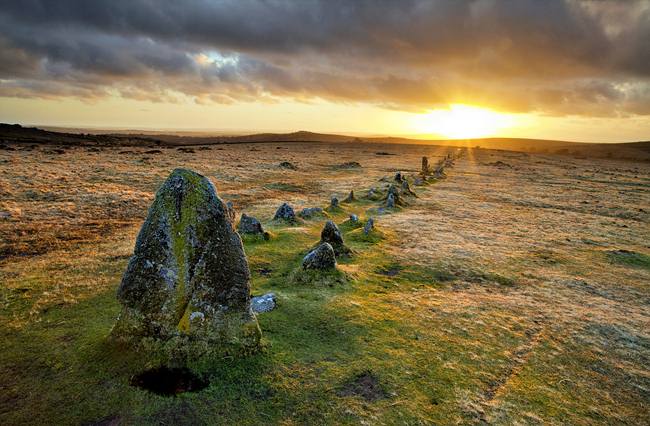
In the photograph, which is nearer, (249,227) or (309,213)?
(249,227)

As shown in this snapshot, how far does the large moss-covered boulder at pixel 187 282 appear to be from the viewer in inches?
327

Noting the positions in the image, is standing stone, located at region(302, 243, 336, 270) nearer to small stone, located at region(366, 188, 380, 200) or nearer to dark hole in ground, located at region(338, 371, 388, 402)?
dark hole in ground, located at region(338, 371, 388, 402)

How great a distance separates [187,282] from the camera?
8484 millimetres

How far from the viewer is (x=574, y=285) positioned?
1455 cm

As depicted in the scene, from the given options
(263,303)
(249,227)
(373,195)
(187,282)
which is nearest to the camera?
(187,282)

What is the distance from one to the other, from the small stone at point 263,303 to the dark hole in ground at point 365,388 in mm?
3568

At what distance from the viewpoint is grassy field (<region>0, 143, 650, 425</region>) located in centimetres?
731

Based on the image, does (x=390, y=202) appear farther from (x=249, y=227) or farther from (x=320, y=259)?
(x=320, y=259)

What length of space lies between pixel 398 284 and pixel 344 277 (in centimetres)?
202

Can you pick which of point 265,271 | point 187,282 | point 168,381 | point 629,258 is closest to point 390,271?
point 265,271

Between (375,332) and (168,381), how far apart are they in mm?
5092

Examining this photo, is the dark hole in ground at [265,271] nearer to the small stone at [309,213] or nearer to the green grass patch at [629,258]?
the small stone at [309,213]

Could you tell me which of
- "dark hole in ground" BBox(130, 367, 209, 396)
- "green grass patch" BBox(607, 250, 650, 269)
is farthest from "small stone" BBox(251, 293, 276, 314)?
"green grass patch" BBox(607, 250, 650, 269)

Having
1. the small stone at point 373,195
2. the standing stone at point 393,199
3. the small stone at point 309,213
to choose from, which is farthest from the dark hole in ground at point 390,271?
the small stone at point 373,195
